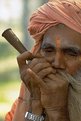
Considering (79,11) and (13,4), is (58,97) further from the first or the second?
(13,4)

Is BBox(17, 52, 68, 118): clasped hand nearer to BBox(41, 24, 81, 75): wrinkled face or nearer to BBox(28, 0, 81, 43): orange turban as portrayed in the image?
BBox(41, 24, 81, 75): wrinkled face

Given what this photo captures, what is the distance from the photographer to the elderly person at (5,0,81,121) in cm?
465

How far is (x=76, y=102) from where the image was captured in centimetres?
477

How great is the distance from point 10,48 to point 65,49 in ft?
23.6

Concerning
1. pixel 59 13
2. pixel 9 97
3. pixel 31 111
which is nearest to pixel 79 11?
pixel 59 13

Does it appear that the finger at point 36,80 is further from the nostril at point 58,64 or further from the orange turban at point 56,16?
the orange turban at point 56,16

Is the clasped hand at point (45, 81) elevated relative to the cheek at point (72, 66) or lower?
lower

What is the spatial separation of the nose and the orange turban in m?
0.26

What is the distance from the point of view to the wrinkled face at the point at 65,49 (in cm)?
484

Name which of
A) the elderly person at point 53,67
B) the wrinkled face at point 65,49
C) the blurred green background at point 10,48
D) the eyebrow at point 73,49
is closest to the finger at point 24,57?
the elderly person at point 53,67

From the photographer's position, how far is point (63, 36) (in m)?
4.92

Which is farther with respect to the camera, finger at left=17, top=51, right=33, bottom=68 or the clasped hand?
finger at left=17, top=51, right=33, bottom=68

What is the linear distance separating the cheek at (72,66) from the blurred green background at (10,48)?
5.73m

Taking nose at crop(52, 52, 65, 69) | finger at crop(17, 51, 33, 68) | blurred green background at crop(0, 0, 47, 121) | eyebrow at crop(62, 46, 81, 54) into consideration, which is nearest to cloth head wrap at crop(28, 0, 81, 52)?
eyebrow at crop(62, 46, 81, 54)
